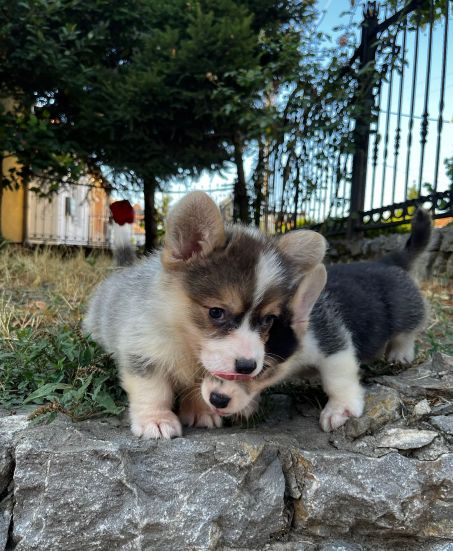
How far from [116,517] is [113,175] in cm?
736

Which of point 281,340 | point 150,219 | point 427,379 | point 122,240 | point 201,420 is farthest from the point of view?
point 150,219

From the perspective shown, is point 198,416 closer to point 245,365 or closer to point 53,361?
point 245,365

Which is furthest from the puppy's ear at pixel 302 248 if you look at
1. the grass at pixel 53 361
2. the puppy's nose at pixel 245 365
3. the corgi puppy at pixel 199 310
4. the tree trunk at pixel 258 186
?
the tree trunk at pixel 258 186

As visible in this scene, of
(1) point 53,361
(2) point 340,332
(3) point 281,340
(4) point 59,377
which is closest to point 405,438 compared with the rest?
(2) point 340,332

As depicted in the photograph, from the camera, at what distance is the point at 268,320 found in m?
1.84

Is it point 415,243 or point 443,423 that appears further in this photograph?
point 415,243

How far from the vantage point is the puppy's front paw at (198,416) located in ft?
7.12

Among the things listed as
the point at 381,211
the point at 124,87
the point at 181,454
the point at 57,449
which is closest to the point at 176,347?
the point at 181,454

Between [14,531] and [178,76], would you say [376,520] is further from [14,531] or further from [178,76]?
[178,76]

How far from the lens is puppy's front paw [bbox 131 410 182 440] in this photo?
196 cm

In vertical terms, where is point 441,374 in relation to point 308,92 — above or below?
below

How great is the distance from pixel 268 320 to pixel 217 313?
0.19 meters

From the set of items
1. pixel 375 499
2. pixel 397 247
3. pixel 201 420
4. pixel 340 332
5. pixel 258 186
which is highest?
pixel 258 186

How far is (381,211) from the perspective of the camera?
5.67m
